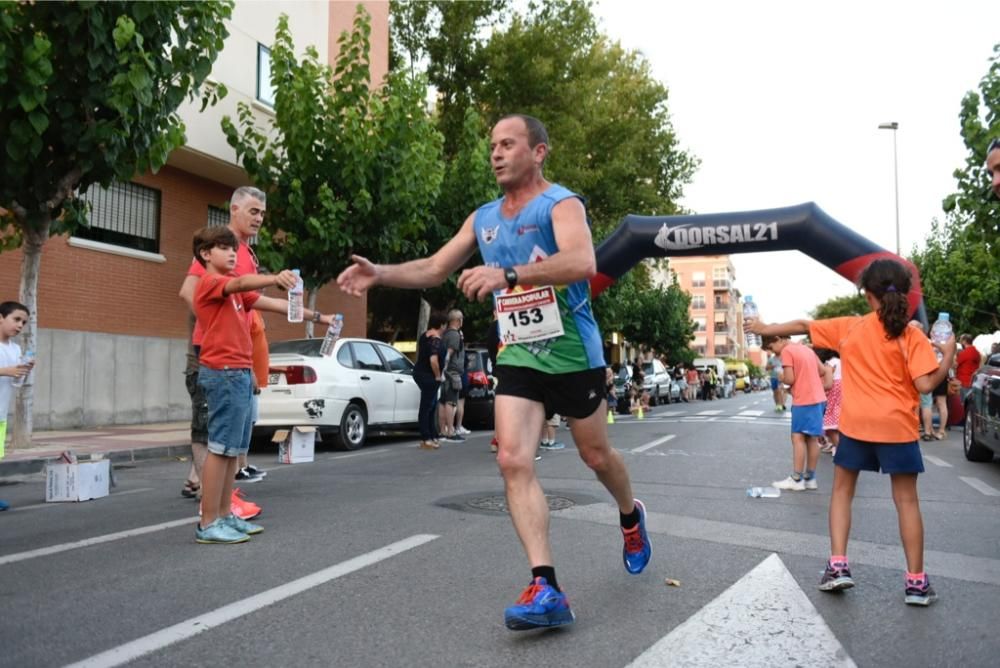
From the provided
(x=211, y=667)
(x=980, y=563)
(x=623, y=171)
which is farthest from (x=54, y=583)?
(x=623, y=171)

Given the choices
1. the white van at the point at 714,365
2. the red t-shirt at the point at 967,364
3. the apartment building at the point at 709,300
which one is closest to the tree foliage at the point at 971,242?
the red t-shirt at the point at 967,364

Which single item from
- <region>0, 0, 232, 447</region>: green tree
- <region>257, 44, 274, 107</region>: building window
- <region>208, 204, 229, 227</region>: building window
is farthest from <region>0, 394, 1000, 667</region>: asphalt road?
<region>257, 44, 274, 107</region>: building window

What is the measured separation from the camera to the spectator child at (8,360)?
6246 millimetres

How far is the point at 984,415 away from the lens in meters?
9.91

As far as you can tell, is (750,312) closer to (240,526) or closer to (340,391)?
(240,526)

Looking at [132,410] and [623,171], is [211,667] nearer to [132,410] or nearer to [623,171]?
[132,410]

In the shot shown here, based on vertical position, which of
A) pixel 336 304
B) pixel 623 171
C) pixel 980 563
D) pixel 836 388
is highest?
pixel 623 171

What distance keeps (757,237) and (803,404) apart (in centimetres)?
410

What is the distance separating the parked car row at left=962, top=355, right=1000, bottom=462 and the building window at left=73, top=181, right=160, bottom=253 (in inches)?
539

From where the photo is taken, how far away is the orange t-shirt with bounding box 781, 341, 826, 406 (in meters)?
7.81

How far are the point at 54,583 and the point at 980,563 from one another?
479 centimetres

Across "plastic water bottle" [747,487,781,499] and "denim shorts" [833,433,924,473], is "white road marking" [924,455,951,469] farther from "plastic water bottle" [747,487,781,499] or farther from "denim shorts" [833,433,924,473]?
"denim shorts" [833,433,924,473]

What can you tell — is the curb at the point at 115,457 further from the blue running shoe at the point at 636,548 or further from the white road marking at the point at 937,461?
the white road marking at the point at 937,461

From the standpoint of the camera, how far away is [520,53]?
2645cm
